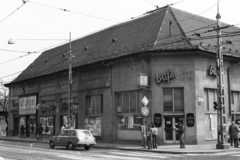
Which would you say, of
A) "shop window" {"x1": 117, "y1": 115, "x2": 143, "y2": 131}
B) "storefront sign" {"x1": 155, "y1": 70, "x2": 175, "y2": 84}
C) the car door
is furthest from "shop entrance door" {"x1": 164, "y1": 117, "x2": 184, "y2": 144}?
the car door

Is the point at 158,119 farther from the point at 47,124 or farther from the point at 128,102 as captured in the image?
the point at 47,124

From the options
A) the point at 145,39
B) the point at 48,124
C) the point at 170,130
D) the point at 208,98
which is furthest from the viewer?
the point at 48,124

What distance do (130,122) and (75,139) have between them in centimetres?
653

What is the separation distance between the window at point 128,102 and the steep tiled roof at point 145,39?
11.2 feet

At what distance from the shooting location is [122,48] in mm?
29766

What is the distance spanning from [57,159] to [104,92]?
1436 centimetres

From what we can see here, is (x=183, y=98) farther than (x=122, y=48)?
No

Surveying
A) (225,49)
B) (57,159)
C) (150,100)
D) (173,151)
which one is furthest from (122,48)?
(57,159)

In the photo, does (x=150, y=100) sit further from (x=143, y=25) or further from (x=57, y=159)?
(x=57, y=159)

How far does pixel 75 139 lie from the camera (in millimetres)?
22422

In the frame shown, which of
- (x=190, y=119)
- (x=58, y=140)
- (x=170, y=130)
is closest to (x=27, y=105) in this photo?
(x=58, y=140)

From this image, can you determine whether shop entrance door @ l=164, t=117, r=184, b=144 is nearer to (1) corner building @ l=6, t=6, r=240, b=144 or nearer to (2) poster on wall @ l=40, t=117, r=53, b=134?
(1) corner building @ l=6, t=6, r=240, b=144

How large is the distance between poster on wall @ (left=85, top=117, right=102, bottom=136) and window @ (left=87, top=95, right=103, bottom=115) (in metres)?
0.63

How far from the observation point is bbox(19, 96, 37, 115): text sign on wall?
132ft
